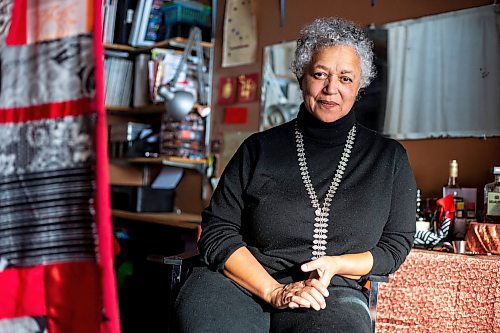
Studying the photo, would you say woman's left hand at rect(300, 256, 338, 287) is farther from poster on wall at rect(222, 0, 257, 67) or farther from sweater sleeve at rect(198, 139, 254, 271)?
poster on wall at rect(222, 0, 257, 67)

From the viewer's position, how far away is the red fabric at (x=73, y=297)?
0.88m

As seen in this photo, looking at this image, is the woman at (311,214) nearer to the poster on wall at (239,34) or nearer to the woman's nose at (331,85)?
the woman's nose at (331,85)

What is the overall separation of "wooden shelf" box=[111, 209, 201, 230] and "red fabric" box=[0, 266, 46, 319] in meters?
2.39

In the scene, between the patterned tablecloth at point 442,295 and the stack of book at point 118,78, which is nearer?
the patterned tablecloth at point 442,295

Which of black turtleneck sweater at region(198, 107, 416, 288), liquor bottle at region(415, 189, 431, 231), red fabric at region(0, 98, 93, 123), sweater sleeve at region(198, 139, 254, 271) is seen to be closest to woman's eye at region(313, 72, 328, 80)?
black turtleneck sweater at region(198, 107, 416, 288)

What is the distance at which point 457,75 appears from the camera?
2.70 meters

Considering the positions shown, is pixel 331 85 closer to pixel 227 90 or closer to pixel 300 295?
pixel 300 295

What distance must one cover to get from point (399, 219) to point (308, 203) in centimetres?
27

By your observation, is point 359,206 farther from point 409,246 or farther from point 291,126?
point 291,126

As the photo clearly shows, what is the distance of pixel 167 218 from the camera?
3.63 metres

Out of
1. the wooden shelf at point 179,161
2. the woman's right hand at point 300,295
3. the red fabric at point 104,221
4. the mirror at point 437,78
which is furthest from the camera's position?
the wooden shelf at point 179,161

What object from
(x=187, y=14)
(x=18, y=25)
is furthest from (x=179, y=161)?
(x=18, y=25)

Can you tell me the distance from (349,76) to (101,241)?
1174 millimetres

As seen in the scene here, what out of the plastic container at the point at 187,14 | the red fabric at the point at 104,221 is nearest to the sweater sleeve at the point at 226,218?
the red fabric at the point at 104,221
